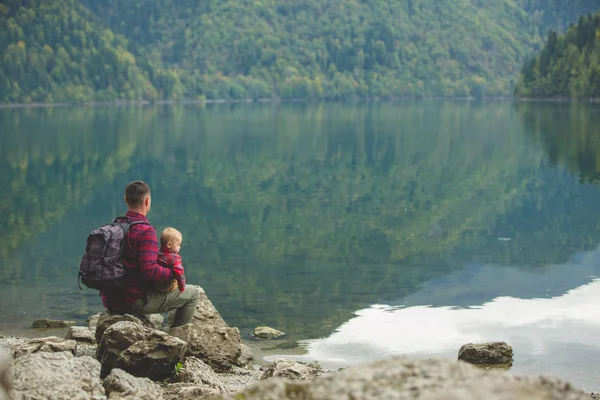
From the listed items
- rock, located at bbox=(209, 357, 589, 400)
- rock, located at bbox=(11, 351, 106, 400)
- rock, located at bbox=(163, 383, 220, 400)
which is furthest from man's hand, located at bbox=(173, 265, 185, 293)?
rock, located at bbox=(209, 357, 589, 400)

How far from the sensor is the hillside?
158625 mm

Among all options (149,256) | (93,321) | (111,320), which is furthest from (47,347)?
(93,321)

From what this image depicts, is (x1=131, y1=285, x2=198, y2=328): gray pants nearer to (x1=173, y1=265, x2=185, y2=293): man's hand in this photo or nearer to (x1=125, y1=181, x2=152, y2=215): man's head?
(x1=173, y1=265, x2=185, y2=293): man's hand

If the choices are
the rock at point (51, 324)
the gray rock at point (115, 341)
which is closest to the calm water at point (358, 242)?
the rock at point (51, 324)

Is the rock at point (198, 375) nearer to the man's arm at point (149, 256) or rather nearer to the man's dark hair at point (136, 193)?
the man's arm at point (149, 256)

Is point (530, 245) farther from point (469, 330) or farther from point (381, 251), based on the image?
point (469, 330)

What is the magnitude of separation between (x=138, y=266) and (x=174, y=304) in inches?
36.1

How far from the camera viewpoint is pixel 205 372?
11.0m

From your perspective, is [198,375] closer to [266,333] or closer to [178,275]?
[178,275]

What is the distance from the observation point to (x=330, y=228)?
28062 millimetres

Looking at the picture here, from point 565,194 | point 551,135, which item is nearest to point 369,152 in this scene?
point 551,135

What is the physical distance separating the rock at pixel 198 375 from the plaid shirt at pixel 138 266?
3.14ft

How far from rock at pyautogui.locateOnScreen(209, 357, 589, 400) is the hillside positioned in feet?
505

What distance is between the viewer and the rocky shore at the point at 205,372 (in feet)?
15.4
